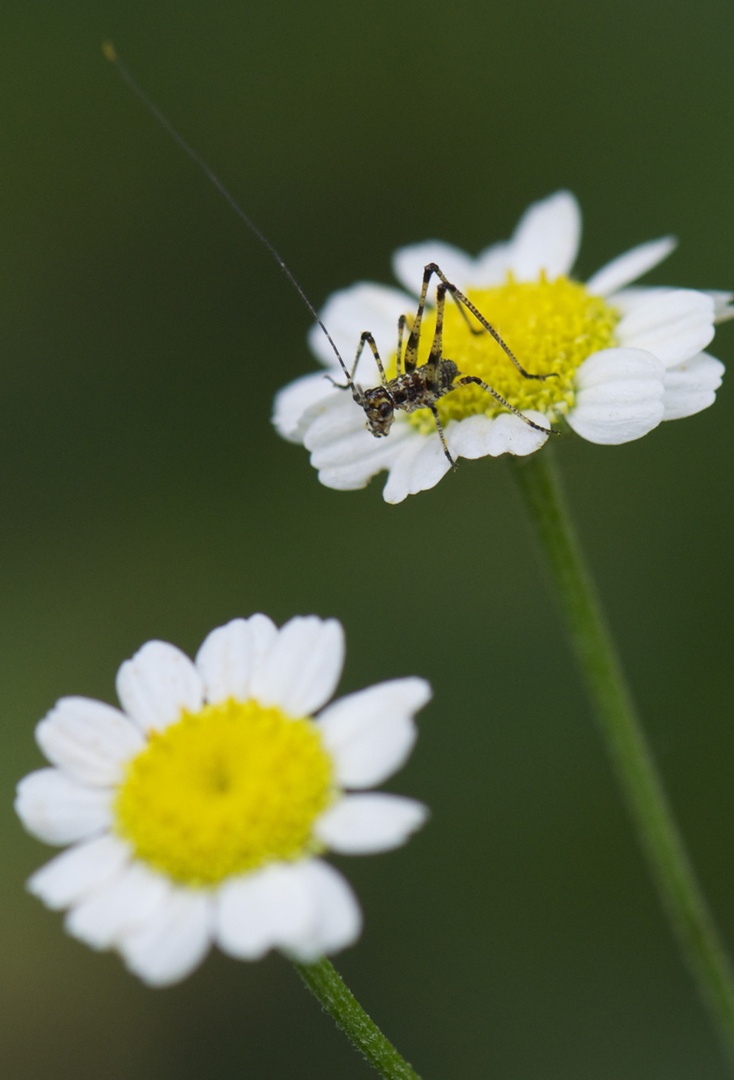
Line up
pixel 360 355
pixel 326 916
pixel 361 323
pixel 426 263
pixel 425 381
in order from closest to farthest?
1. pixel 326 916
2. pixel 425 381
3. pixel 360 355
4. pixel 361 323
5. pixel 426 263

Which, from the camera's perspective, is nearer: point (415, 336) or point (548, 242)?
point (415, 336)

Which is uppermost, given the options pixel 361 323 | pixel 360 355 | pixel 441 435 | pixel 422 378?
pixel 361 323

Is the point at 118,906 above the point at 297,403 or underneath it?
underneath

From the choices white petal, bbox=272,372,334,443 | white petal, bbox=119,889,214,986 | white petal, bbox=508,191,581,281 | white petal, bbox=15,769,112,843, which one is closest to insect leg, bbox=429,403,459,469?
white petal, bbox=272,372,334,443

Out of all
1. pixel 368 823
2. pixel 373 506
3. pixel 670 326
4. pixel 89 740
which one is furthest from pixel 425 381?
pixel 373 506

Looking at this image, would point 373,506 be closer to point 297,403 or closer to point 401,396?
point 297,403

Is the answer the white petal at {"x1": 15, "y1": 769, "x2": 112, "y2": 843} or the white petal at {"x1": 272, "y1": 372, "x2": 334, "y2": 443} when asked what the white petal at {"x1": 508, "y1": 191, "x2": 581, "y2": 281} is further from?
the white petal at {"x1": 15, "y1": 769, "x2": 112, "y2": 843}
